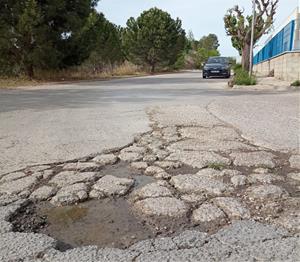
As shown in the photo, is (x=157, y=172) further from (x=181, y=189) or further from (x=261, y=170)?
(x=261, y=170)

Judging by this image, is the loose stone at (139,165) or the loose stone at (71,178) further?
the loose stone at (139,165)

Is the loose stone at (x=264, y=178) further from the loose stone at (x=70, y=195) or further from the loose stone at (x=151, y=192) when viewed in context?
the loose stone at (x=70, y=195)

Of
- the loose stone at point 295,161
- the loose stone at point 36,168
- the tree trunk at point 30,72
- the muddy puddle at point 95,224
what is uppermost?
the tree trunk at point 30,72

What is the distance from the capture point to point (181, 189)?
134 inches

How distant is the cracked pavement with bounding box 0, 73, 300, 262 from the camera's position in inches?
92.3

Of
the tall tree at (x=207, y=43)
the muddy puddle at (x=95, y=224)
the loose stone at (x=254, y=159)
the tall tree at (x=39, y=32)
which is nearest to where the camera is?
the muddy puddle at (x=95, y=224)

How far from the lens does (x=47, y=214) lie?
9.79 feet

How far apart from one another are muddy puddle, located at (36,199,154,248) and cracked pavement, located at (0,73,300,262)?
9 cm

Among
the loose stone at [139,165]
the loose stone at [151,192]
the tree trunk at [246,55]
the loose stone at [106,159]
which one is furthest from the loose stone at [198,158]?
the tree trunk at [246,55]

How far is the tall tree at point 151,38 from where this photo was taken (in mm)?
39219

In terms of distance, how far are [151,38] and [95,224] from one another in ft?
125

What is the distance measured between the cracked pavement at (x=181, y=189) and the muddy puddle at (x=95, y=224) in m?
0.09

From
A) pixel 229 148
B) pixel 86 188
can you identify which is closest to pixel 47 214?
pixel 86 188

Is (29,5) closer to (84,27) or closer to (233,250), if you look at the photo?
(84,27)
